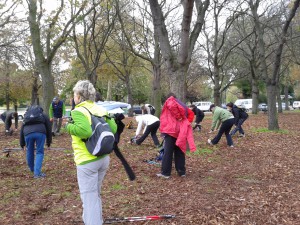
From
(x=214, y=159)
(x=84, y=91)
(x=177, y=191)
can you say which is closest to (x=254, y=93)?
(x=214, y=159)

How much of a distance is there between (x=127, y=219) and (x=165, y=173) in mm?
2373

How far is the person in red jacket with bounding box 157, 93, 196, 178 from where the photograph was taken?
646 centimetres

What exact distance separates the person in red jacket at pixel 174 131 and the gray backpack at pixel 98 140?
9.64ft

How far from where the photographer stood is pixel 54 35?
46.8ft

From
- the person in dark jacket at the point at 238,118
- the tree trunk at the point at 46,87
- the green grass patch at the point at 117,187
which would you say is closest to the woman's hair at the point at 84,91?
the green grass patch at the point at 117,187

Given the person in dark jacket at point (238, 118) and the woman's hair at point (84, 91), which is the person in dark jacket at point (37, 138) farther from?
the person in dark jacket at point (238, 118)

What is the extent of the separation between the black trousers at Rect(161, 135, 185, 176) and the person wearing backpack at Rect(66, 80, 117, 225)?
2.79 m

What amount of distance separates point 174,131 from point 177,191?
4.17 feet

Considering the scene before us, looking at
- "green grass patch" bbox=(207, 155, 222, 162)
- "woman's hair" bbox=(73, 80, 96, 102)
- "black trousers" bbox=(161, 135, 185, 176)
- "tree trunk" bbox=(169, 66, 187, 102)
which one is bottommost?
"green grass patch" bbox=(207, 155, 222, 162)

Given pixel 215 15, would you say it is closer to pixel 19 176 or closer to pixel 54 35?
pixel 54 35

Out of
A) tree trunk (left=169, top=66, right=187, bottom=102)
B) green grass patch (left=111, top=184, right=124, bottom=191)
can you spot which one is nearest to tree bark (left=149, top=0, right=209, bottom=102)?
tree trunk (left=169, top=66, right=187, bottom=102)

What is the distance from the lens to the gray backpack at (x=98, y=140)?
359cm

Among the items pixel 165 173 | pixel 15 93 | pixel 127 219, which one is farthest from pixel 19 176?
pixel 15 93

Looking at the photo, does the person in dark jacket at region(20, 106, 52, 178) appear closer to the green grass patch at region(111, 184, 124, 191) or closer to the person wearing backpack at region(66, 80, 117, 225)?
the green grass patch at region(111, 184, 124, 191)
